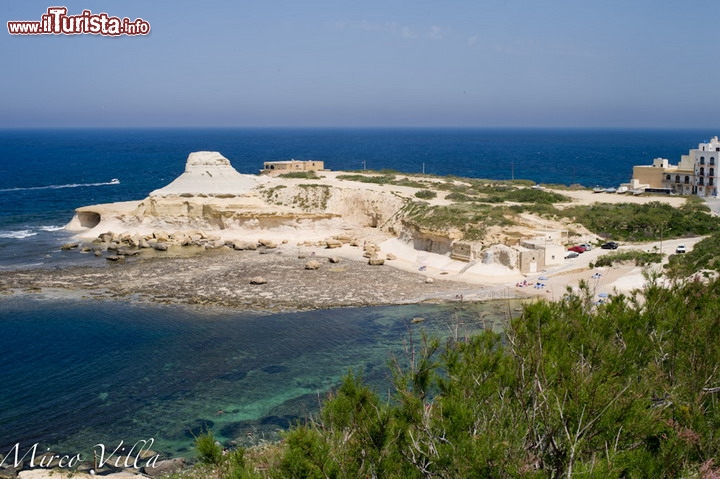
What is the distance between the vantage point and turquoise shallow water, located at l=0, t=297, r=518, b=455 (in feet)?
58.0

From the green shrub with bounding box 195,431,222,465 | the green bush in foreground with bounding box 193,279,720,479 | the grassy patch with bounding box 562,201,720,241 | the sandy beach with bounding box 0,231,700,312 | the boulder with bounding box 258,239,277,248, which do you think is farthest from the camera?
the boulder with bounding box 258,239,277,248

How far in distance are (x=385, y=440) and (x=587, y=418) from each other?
260 cm

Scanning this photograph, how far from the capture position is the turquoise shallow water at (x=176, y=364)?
696 inches

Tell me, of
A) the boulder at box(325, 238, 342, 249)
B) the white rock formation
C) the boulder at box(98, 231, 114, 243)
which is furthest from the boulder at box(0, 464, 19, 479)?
the white rock formation

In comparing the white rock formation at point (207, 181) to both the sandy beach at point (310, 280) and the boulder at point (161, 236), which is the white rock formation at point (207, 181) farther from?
the sandy beach at point (310, 280)

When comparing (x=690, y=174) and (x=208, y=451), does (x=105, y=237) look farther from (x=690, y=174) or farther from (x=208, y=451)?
(x=690, y=174)

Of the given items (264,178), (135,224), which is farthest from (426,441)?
(264,178)

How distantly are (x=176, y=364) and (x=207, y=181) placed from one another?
28.7m

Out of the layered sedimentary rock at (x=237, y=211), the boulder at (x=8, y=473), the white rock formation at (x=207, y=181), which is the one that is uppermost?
the white rock formation at (x=207, y=181)

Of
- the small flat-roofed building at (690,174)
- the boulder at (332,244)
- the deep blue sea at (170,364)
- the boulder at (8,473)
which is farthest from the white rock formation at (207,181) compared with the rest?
the boulder at (8,473)

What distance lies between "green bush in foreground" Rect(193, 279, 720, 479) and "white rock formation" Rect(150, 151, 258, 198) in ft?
130

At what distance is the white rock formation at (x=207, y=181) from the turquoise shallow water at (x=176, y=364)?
Result: 63.9 feet

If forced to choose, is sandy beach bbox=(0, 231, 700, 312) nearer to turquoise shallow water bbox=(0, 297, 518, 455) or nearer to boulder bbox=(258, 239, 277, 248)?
turquoise shallow water bbox=(0, 297, 518, 455)

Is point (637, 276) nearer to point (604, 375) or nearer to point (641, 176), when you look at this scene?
point (604, 375)
